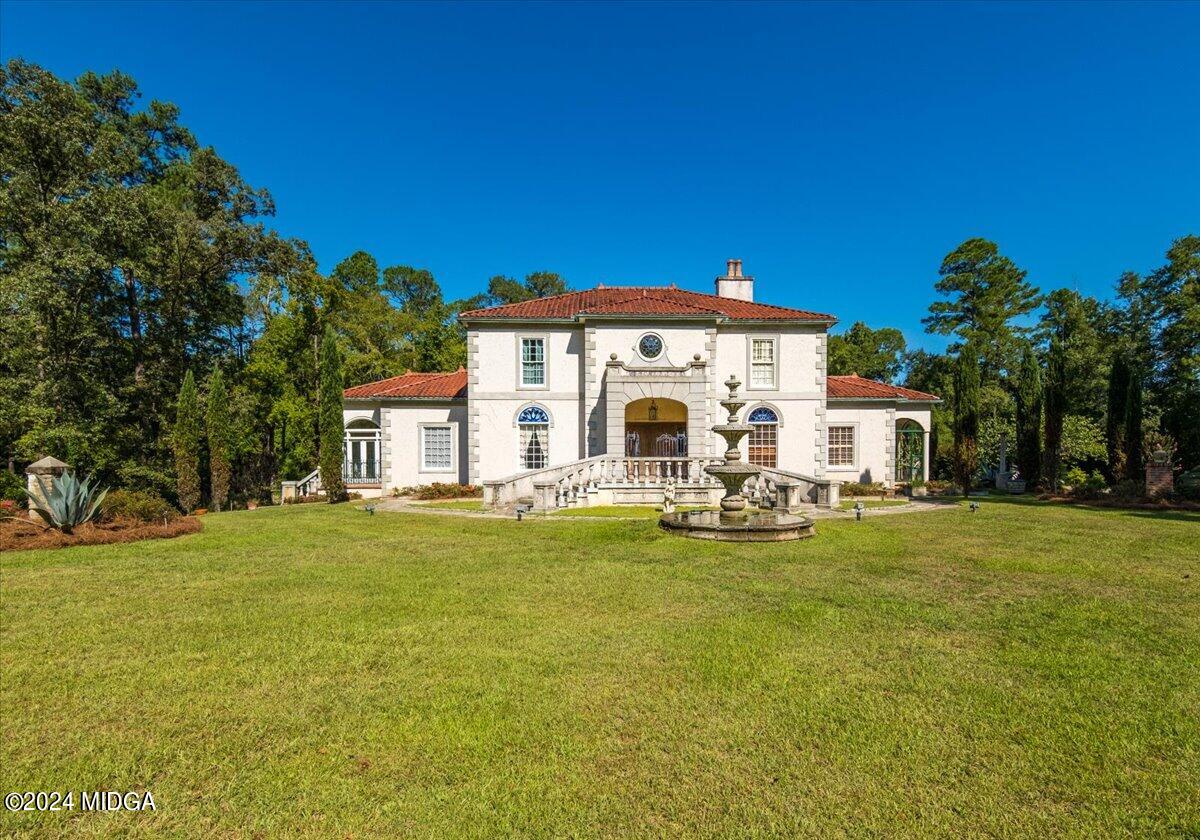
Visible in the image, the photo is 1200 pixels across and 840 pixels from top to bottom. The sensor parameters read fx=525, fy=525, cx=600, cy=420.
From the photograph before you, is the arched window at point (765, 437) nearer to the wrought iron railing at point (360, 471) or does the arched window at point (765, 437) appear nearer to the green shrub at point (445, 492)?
the green shrub at point (445, 492)

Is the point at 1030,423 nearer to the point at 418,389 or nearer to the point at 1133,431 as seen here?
the point at 1133,431

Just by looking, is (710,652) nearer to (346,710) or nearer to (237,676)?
(346,710)

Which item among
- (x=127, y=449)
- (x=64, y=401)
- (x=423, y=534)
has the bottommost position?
(x=423, y=534)

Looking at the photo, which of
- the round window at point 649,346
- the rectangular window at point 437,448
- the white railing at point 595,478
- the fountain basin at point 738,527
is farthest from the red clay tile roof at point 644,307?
the fountain basin at point 738,527

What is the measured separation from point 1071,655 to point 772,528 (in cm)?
613

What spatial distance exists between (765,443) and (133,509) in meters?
22.0

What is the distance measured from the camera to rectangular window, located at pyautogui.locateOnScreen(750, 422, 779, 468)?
76.2 feet

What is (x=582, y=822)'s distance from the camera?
2904 millimetres

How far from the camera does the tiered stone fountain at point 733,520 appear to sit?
1116 cm

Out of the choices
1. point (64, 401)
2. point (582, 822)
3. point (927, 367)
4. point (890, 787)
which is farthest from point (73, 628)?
point (927, 367)

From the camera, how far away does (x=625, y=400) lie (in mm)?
21141

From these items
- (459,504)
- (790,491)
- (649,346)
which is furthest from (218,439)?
(790,491)

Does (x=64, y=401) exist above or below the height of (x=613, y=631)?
above

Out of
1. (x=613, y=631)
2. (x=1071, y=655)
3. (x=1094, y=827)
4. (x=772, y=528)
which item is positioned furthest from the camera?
(x=772, y=528)
